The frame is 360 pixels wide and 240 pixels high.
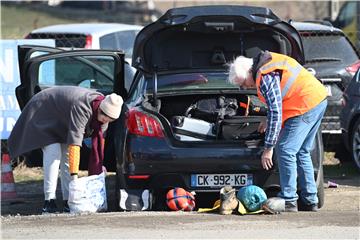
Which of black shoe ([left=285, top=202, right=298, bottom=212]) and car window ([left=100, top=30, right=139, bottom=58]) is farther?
car window ([left=100, top=30, right=139, bottom=58])

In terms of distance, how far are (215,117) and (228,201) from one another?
4.03 ft

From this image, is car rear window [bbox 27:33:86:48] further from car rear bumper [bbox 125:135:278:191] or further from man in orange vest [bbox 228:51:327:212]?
man in orange vest [bbox 228:51:327:212]

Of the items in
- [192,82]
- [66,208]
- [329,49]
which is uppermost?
[192,82]

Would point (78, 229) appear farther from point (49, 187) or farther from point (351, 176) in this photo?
point (351, 176)

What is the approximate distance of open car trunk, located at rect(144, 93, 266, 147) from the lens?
26.3ft

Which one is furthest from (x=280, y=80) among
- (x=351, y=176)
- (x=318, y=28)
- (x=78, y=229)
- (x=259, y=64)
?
(x=318, y=28)

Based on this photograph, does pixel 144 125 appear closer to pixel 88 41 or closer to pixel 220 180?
pixel 220 180

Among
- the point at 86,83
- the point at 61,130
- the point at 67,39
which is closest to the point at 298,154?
the point at 61,130

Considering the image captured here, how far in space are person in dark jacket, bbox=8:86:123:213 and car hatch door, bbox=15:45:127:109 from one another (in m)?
0.80

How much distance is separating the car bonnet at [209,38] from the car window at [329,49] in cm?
353

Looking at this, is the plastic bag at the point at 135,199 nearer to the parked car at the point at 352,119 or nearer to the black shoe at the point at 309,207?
the black shoe at the point at 309,207

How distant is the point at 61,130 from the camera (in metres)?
8.23

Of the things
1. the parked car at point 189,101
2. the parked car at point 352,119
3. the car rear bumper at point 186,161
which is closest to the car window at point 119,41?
the parked car at point 189,101

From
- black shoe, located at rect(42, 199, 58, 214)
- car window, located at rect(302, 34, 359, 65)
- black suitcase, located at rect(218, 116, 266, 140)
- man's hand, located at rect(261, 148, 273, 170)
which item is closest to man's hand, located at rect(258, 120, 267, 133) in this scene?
black suitcase, located at rect(218, 116, 266, 140)
